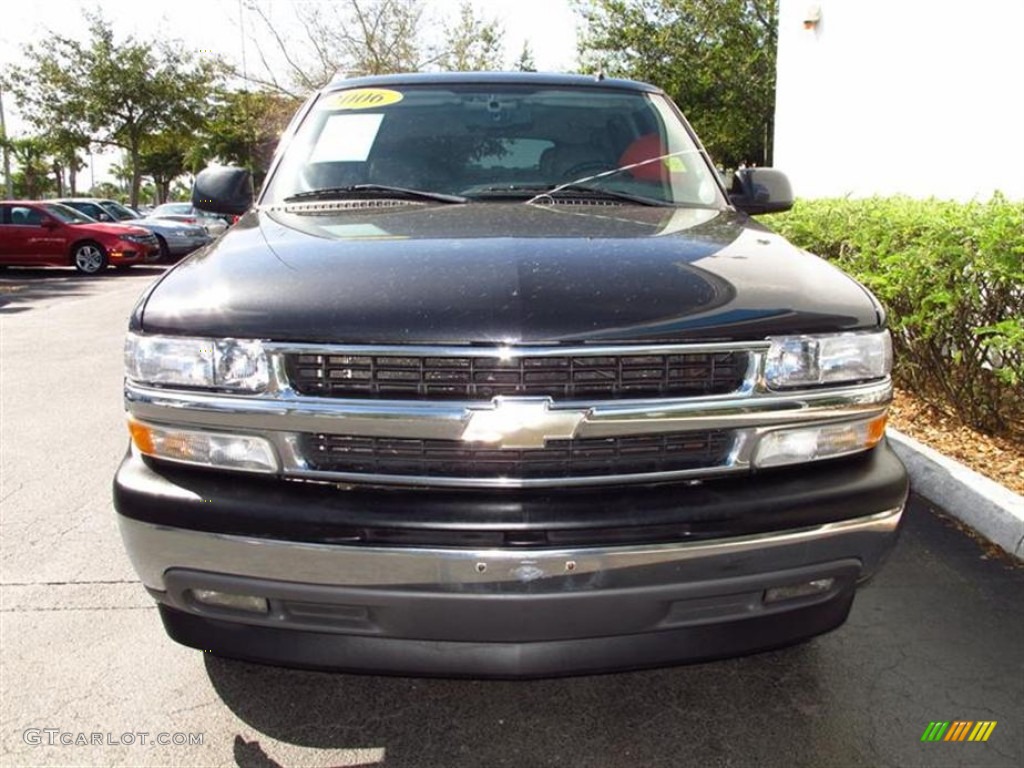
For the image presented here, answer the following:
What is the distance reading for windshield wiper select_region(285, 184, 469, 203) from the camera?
10.4ft

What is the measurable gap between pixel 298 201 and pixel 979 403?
3701 millimetres

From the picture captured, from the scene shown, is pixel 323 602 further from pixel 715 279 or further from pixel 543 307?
pixel 715 279

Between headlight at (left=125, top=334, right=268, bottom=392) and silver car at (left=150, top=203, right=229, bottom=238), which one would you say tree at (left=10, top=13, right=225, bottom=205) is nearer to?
silver car at (left=150, top=203, right=229, bottom=238)

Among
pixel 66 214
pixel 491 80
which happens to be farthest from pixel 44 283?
pixel 491 80

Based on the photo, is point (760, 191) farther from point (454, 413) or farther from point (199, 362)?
point (199, 362)

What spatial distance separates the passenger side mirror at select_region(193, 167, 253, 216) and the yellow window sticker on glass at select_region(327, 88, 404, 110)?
49 cm

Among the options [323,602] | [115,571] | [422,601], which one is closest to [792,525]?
[422,601]

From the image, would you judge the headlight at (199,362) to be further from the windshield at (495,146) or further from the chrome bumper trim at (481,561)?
the windshield at (495,146)

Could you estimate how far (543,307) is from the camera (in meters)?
2.04

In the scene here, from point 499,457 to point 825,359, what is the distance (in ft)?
2.74

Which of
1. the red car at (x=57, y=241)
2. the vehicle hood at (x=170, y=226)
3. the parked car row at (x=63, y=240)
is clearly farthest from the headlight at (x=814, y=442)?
the vehicle hood at (x=170, y=226)

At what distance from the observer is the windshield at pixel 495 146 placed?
11.1 feet

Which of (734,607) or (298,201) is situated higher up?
(298,201)

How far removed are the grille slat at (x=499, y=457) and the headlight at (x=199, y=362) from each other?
0.19 meters
